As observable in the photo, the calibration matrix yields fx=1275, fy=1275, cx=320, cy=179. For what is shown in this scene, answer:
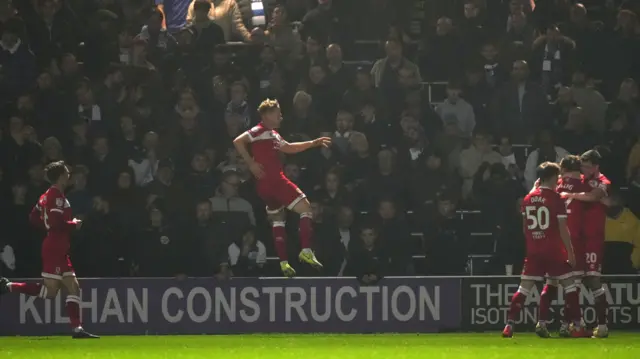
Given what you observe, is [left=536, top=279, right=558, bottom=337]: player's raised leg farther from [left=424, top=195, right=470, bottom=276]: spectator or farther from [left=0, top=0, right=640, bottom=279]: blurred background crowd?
[left=424, top=195, right=470, bottom=276]: spectator

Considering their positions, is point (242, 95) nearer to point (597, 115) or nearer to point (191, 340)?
point (191, 340)

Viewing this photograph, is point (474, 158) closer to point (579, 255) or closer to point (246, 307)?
point (579, 255)

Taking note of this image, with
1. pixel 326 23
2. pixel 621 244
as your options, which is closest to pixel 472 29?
pixel 326 23

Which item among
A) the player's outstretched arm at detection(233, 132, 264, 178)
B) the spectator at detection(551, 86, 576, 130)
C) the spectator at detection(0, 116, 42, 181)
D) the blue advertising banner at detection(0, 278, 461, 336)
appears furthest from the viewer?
the spectator at detection(551, 86, 576, 130)

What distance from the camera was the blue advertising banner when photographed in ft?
53.4

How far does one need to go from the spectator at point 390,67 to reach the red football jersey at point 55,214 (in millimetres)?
5500

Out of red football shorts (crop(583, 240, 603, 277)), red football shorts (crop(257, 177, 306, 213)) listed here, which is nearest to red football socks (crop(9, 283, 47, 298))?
red football shorts (crop(257, 177, 306, 213))

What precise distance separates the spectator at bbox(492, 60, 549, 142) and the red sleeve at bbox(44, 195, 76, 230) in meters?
6.78

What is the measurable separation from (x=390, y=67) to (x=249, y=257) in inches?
146

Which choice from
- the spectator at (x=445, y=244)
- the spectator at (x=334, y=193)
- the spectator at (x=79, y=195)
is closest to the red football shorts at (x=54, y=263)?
the spectator at (x=79, y=195)

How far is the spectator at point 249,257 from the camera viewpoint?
16656 mm

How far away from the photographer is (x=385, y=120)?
1786cm

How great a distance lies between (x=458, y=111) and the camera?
726 inches

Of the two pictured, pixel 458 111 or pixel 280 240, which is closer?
pixel 280 240
